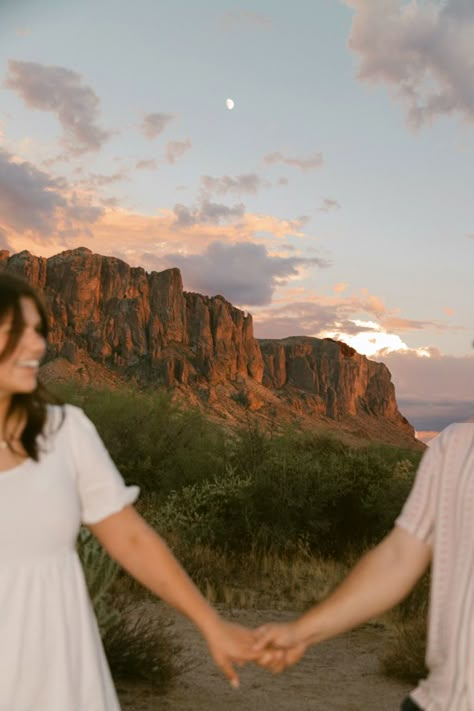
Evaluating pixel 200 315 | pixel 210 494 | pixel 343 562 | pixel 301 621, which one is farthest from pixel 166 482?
pixel 200 315

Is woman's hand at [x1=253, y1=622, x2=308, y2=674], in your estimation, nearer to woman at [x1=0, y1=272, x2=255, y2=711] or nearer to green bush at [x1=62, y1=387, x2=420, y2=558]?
woman at [x1=0, y1=272, x2=255, y2=711]

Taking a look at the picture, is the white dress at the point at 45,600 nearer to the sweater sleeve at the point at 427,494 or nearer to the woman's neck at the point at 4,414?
the woman's neck at the point at 4,414

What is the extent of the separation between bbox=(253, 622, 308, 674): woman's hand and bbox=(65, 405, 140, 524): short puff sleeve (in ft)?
2.57

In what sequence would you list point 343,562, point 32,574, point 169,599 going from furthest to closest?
point 343,562, point 169,599, point 32,574

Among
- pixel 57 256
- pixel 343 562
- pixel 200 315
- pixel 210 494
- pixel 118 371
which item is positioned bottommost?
pixel 343 562

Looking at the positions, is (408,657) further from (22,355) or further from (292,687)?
(22,355)

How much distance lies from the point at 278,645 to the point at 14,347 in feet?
4.29

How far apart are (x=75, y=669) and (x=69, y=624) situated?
0.11m

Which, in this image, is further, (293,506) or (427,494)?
(293,506)

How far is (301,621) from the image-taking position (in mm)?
2773

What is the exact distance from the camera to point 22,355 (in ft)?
7.93

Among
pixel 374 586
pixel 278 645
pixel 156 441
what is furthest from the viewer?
pixel 156 441

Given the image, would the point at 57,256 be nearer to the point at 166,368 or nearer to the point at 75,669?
the point at 166,368

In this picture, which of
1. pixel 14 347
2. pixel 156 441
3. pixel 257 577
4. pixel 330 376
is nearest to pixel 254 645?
pixel 14 347
